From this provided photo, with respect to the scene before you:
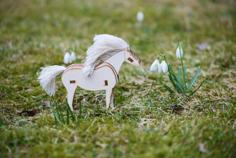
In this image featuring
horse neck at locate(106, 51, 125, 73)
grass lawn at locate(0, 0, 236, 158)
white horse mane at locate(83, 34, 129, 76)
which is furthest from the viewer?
horse neck at locate(106, 51, 125, 73)

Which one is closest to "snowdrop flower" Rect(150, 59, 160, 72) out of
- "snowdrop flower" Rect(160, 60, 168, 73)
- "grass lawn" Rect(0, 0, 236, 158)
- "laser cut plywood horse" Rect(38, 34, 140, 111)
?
"snowdrop flower" Rect(160, 60, 168, 73)

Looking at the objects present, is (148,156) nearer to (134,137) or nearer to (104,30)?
(134,137)

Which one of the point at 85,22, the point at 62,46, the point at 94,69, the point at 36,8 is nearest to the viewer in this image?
the point at 94,69

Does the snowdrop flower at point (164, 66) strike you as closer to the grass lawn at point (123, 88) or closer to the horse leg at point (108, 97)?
the grass lawn at point (123, 88)

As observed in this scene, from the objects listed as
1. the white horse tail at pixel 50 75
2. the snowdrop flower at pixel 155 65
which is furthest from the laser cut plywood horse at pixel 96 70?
the snowdrop flower at pixel 155 65

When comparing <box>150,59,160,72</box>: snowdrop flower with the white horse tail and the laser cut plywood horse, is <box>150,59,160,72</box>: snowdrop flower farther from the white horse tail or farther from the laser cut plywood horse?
the white horse tail

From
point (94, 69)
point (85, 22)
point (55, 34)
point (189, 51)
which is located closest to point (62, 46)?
point (55, 34)
